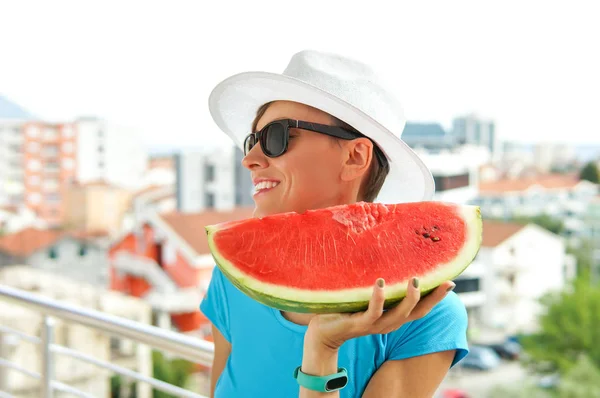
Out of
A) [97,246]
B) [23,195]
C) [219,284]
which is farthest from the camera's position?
[23,195]

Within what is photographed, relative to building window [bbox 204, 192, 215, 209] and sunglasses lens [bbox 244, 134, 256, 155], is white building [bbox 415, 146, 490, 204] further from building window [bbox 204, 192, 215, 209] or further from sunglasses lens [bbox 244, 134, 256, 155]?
sunglasses lens [bbox 244, 134, 256, 155]

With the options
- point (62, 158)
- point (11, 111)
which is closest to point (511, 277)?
point (62, 158)

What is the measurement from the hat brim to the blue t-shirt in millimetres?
167

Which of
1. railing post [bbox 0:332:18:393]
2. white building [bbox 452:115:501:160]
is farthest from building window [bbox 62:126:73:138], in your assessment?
railing post [bbox 0:332:18:393]

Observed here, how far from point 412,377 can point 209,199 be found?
Answer: 27272mm

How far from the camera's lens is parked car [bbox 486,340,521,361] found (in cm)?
2928

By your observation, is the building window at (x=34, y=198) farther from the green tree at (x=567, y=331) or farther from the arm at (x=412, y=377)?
the arm at (x=412, y=377)

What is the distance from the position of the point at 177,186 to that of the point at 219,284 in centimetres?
2690

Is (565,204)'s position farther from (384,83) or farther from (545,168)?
(384,83)

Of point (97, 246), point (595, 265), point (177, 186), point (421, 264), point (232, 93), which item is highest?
point (232, 93)

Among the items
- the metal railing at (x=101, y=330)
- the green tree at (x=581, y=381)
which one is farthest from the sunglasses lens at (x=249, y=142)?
the green tree at (x=581, y=381)

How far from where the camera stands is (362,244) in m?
0.71

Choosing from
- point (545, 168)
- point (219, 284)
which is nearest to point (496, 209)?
point (545, 168)

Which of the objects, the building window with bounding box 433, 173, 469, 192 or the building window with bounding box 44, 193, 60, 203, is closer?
the building window with bounding box 433, 173, 469, 192
